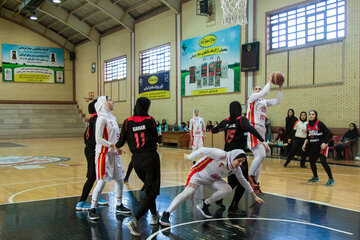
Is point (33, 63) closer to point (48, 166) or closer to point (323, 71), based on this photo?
point (48, 166)

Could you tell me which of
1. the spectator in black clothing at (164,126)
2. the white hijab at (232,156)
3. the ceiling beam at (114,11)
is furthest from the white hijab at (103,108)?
the ceiling beam at (114,11)

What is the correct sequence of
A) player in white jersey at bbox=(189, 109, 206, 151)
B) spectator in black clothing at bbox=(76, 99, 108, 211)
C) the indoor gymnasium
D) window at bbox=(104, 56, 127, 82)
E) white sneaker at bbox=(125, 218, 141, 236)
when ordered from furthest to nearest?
window at bbox=(104, 56, 127, 82) < player in white jersey at bbox=(189, 109, 206, 151) < spectator in black clothing at bbox=(76, 99, 108, 211) < the indoor gymnasium < white sneaker at bbox=(125, 218, 141, 236)

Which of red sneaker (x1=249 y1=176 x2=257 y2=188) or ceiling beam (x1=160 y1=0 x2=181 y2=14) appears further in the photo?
ceiling beam (x1=160 y1=0 x2=181 y2=14)

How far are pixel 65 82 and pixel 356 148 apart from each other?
77.9 ft

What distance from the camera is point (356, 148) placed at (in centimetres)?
1113

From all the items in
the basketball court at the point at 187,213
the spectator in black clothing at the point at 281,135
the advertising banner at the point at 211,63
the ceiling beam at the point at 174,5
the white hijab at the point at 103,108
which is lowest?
the basketball court at the point at 187,213

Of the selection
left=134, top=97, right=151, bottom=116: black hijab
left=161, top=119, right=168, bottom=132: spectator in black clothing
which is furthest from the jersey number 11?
left=161, top=119, right=168, bottom=132: spectator in black clothing

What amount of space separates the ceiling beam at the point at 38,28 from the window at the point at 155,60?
33.9 feet

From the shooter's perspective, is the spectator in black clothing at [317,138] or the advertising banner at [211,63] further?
the advertising banner at [211,63]

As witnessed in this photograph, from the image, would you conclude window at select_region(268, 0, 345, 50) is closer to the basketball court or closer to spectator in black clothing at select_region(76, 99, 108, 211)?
the basketball court

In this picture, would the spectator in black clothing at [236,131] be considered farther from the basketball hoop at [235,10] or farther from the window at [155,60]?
the window at [155,60]

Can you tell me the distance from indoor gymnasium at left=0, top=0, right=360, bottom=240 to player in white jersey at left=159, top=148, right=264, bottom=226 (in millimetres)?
17

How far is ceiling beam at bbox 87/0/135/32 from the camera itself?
65.7ft

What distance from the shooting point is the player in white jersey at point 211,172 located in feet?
14.0
